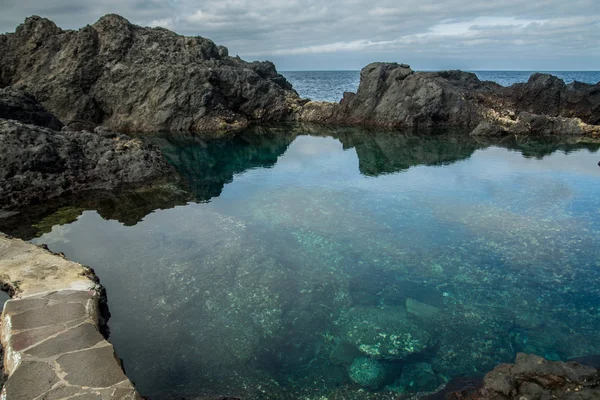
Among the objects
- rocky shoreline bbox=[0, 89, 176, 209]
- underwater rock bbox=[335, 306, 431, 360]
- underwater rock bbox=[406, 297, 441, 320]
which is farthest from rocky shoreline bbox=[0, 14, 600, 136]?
underwater rock bbox=[335, 306, 431, 360]

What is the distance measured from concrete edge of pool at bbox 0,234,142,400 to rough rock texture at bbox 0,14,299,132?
36.8m

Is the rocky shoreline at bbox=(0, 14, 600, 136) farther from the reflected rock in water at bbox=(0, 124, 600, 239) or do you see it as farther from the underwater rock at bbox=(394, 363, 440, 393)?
the underwater rock at bbox=(394, 363, 440, 393)

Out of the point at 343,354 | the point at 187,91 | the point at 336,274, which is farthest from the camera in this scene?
the point at 187,91

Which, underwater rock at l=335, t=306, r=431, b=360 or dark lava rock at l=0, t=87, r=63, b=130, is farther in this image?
dark lava rock at l=0, t=87, r=63, b=130

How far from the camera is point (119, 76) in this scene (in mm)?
48188

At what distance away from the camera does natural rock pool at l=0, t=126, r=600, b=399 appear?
10.6 meters

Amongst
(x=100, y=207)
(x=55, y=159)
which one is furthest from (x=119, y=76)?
(x=100, y=207)

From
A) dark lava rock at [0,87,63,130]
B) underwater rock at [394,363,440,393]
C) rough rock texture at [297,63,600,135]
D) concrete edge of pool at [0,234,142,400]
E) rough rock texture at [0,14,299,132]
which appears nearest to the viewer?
concrete edge of pool at [0,234,142,400]

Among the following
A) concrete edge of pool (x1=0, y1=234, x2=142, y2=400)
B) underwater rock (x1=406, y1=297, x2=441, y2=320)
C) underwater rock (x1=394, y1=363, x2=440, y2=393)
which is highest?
concrete edge of pool (x1=0, y1=234, x2=142, y2=400)

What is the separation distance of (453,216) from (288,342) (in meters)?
12.6

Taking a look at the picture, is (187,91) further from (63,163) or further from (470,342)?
(470,342)

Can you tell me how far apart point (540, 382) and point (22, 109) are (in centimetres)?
3222

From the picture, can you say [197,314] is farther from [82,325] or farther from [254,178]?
[254,178]

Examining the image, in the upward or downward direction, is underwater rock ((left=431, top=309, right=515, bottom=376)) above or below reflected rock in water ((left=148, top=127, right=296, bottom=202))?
below
